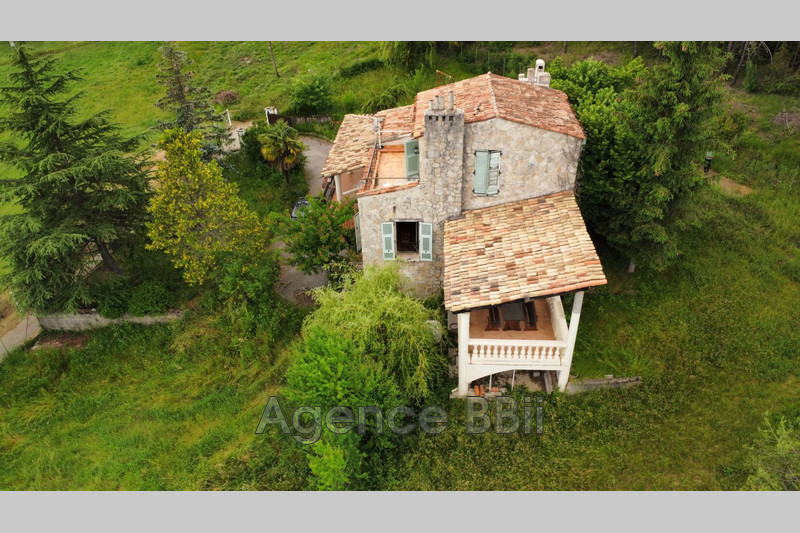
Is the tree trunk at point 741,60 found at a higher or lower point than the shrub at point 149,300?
higher

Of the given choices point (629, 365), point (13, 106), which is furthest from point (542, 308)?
point (13, 106)

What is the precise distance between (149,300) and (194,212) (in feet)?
18.2

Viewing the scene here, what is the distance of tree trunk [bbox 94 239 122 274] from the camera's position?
26.6m

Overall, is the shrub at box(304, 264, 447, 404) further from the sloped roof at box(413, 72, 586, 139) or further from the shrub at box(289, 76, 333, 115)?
the shrub at box(289, 76, 333, 115)

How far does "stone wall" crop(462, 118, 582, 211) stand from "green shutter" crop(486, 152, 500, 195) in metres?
0.15

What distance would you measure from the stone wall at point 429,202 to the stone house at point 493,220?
4cm

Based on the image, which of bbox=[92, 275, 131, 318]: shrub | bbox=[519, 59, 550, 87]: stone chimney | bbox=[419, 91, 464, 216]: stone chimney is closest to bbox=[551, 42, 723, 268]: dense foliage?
bbox=[519, 59, 550, 87]: stone chimney

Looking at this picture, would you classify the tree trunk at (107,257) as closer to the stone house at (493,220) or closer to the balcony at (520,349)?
the stone house at (493,220)

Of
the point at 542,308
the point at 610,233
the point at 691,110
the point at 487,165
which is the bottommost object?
the point at 542,308

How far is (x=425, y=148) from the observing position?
20.2m

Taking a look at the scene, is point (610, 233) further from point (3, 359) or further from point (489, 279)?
point (3, 359)

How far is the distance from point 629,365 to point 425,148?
1109 cm

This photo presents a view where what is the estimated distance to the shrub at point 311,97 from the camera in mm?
39594

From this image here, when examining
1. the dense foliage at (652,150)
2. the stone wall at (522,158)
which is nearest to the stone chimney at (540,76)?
the dense foliage at (652,150)
